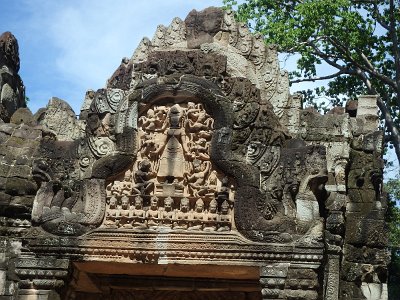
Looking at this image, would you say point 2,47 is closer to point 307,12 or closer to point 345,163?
point 345,163

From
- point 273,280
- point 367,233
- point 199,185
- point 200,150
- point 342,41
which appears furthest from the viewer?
point 342,41

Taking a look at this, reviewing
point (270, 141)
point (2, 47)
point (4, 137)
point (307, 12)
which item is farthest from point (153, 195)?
point (307, 12)

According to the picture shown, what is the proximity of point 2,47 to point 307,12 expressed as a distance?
12.4m

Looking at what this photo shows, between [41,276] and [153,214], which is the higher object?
[153,214]

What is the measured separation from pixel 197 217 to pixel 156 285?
2047mm

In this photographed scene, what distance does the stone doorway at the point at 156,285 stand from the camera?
9320 millimetres

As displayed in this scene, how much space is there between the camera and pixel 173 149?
8844 millimetres

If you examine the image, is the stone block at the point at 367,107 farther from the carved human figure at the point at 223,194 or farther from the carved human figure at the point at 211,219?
the carved human figure at the point at 211,219

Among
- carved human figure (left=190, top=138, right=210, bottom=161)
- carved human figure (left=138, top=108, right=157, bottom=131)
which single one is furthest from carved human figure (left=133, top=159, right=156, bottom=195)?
carved human figure (left=190, top=138, right=210, bottom=161)

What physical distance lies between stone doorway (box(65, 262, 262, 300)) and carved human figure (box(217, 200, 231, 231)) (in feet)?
2.92

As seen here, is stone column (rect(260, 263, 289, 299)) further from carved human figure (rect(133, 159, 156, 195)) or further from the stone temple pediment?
carved human figure (rect(133, 159, 156, 195))

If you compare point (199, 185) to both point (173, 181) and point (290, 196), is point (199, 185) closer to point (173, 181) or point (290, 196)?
point (173, 181)

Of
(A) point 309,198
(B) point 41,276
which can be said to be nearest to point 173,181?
(A) point 309,198

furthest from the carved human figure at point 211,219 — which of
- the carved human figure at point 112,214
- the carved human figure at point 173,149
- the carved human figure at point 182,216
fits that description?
the carved human figure at point 112,214
